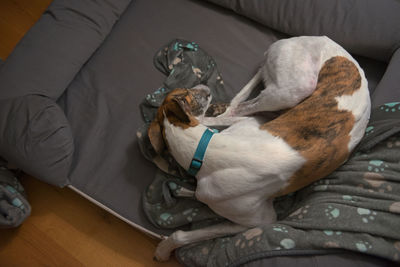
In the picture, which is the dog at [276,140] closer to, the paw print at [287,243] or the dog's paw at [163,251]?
the dog's paw at [163,251]

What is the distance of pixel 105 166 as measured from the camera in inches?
73.6

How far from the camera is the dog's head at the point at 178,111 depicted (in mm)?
1404

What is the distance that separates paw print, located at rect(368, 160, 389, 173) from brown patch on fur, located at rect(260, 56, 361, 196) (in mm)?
129

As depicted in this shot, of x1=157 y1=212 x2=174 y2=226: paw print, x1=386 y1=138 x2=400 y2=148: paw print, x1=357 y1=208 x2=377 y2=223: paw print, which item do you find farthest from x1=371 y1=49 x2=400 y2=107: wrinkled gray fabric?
x1=157 y1=212 x2=174 y2=226: paw print

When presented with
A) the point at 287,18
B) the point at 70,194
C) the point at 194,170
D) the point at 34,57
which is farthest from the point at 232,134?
the point at 34,57

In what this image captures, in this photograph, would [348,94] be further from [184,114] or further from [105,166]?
[105,166]

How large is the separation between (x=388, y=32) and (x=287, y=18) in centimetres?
65

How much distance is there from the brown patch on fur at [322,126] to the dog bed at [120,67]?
0.29 m

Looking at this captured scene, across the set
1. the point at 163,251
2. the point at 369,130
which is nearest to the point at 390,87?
the point at 369,130

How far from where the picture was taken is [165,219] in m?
1.69

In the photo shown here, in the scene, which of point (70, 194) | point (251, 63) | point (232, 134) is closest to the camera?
point (232, 134)

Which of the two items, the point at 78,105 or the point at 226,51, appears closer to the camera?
the point at 78,105

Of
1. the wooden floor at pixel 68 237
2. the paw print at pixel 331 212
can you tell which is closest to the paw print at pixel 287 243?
the paw print at pixel 331 212

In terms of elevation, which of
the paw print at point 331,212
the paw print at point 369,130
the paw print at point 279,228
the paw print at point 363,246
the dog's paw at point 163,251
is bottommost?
the dog's paw at point 163,251
